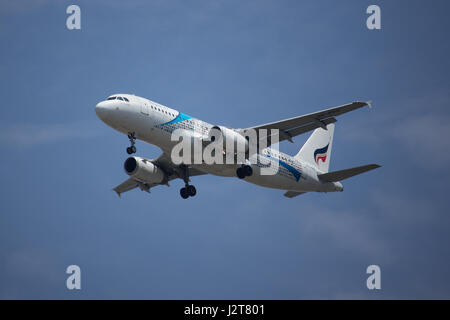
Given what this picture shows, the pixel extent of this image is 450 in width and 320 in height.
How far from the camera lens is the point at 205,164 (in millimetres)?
43125

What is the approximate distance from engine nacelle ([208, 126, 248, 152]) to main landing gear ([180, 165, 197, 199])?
705 cm

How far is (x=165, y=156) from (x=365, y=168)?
1446 cm

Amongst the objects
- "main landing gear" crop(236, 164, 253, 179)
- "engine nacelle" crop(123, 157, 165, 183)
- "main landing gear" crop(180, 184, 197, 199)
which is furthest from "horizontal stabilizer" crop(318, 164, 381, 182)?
"engine nacelle" crop(123, 157, 165, 183)

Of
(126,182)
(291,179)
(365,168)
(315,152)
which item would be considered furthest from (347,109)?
(126,182)

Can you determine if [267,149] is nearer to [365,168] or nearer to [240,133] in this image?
[240,133]

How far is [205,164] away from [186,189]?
488 cm

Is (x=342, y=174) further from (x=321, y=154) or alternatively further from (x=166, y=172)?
(x=166, y=172)

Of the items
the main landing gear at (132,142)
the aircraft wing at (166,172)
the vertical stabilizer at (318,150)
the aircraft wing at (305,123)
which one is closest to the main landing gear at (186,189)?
the aircraft wing at (166,172)

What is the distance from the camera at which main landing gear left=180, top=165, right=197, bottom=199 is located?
4725cm

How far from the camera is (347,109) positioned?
39.0 m

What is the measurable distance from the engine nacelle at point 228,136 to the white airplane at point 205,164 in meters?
0.07

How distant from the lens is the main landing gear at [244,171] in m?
43.5

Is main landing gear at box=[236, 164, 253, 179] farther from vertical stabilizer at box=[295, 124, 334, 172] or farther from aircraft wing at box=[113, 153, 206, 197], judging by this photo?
vertical stabilizer at box=[295, 124, 334, 172]

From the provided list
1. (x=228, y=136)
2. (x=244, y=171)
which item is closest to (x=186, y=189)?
(x=244, y=171)
